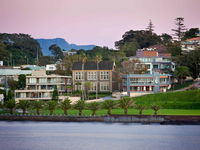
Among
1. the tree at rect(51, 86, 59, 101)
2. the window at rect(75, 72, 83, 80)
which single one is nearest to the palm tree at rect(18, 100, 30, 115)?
the tree at rect(51, 86, 59, 101)

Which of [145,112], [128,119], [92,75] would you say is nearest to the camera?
[128,119]

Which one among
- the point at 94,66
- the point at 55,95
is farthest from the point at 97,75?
the point at 55,95

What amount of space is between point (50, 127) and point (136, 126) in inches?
387

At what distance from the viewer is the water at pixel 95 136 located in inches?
2019

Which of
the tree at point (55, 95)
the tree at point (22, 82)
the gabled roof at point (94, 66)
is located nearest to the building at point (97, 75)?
the gabled roof at point (94, 66)

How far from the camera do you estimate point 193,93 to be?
79750 mm

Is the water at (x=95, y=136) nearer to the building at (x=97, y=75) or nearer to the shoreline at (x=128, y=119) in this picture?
the shoreline at (x=128, y=119)

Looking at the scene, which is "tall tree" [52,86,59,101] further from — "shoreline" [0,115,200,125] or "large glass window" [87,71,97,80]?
"shoreline" [0,115,200,125]

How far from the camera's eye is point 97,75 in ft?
319

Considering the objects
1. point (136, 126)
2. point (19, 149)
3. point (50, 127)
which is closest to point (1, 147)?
point (19, 149)

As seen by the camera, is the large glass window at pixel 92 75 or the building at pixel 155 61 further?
the building at pixel 155 61

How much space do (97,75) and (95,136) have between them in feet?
134

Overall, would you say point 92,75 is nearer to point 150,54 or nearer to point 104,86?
point 104,86

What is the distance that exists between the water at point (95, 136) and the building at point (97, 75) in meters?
31.2
